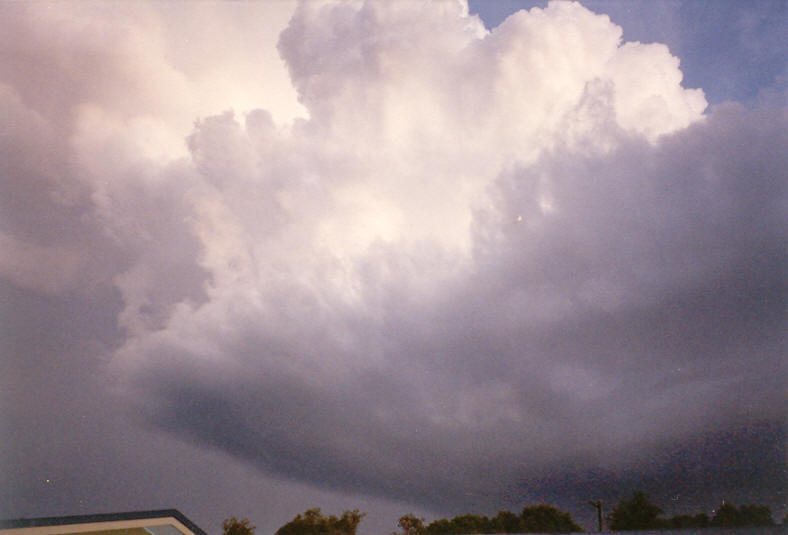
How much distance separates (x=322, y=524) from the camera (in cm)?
7712

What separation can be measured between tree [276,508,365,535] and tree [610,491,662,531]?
134 ft

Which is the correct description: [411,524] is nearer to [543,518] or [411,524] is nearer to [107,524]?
[543,518]

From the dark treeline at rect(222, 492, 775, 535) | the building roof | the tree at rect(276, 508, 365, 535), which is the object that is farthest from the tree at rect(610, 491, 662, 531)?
the building roof

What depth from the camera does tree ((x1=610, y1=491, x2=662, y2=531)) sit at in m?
77.9

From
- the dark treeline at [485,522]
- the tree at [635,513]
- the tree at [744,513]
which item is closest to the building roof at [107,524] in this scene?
the tree at [744,513]

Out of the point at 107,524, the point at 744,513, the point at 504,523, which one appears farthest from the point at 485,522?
the point at 107,524

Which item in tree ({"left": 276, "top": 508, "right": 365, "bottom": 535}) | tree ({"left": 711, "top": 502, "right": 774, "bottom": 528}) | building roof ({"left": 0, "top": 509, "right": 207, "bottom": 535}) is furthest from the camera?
tree ({"left": 276, "top": 508, "right": 365, "bottom": 535})

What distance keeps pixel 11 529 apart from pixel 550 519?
8740 cm

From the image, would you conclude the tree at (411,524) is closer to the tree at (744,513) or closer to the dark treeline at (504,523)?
the dark treeline at (504,523)

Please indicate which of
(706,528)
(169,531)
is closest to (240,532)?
(169,531)

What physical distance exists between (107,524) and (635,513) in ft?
281

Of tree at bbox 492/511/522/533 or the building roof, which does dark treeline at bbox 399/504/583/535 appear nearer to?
tree at bbox 492/511/522/533

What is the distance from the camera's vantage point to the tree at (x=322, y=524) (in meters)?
75.6

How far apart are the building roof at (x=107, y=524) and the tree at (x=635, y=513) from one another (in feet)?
259
